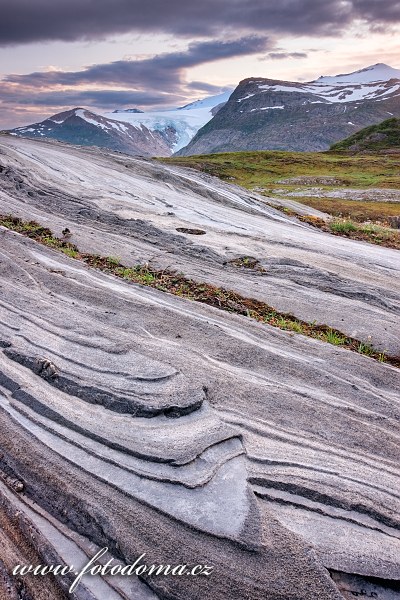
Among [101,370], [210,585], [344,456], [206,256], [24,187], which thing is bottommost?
[210,585]

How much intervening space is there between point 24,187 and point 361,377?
28790 mm

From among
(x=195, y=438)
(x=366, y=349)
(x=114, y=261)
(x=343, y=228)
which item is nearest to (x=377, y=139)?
(x=343, y=228)

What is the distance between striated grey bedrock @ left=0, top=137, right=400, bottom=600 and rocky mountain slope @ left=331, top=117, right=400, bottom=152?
169 m

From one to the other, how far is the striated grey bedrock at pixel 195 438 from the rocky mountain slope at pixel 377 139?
16901 centimetres

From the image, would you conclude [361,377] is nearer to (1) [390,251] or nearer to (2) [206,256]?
(2) [206,256]

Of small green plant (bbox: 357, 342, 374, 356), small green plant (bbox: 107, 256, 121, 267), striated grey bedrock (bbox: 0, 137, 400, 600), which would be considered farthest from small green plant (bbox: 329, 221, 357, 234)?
small green plant (bbox: 357, 342, 374, 356)

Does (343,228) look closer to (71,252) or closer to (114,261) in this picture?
(114,261)

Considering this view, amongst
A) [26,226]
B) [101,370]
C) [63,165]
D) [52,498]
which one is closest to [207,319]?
[101,370]

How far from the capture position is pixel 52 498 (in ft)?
29.2

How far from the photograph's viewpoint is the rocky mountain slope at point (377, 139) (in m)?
172

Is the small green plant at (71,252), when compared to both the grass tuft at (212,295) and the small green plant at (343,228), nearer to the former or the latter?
the grass tuft at (212,295)

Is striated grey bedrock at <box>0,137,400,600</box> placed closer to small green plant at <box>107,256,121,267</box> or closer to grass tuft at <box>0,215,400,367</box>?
grass tuft at <box>0,215,400,367</box>

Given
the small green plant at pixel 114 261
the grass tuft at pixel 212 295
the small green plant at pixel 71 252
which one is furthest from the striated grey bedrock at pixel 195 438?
the small green plant at pixel 114 261

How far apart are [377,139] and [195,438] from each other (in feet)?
630
